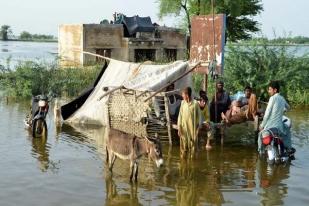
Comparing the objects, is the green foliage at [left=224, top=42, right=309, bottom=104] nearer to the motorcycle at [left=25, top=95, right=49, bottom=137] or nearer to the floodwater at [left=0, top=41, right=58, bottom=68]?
the floodwater at [left=0, top=41, right=58, bottom=68]

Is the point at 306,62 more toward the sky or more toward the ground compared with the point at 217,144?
more toward the sky

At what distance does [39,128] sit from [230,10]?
22254mm

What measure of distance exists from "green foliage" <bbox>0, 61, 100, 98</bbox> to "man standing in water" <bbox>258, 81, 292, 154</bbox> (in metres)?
10.3

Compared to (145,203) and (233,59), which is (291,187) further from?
(233,59)

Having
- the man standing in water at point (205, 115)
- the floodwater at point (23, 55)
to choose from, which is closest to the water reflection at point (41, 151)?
the man standing in water at point (205, 115)

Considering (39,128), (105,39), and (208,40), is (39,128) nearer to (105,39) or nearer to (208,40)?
(208,40)

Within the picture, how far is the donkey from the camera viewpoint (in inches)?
311

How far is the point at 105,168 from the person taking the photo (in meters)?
9.46

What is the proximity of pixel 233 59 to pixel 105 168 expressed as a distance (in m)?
9.54

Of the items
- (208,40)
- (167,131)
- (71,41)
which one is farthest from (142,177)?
(71,41)

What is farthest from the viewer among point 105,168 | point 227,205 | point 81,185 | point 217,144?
point 217,144

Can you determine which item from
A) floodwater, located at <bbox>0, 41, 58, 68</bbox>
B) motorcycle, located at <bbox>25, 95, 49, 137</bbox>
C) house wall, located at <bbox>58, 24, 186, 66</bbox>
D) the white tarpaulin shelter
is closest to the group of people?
the white tarpaulin shelter

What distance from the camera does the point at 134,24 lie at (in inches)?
1312

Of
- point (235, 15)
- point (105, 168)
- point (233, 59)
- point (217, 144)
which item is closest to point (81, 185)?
point (105, 168)
